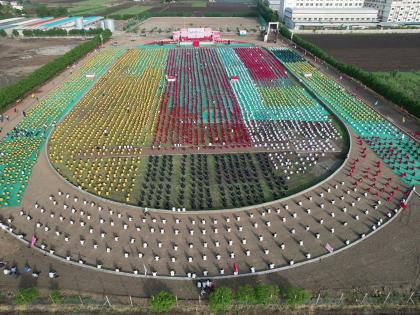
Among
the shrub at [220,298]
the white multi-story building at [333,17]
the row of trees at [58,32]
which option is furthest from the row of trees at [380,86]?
the row of trees at [58,32]

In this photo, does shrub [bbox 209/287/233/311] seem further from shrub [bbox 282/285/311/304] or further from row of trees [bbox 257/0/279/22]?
row of trees [bbox 257/0/279/22]

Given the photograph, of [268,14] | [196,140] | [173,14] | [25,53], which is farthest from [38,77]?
[173,14]

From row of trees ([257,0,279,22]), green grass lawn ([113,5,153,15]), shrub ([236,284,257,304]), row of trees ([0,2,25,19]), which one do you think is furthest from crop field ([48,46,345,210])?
row of trees ([0,2,25,19])

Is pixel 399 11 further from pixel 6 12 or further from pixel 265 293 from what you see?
pixel 6 12

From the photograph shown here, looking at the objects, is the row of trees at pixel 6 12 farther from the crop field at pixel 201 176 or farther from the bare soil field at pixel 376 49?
the bare soil field at pixel 376 49

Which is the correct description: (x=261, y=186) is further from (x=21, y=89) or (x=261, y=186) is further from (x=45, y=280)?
(x=21, y=89)

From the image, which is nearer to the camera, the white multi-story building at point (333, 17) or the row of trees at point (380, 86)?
the row of trees at point (380, 86)

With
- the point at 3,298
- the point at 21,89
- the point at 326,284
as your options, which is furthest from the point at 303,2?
the point at 3,298
